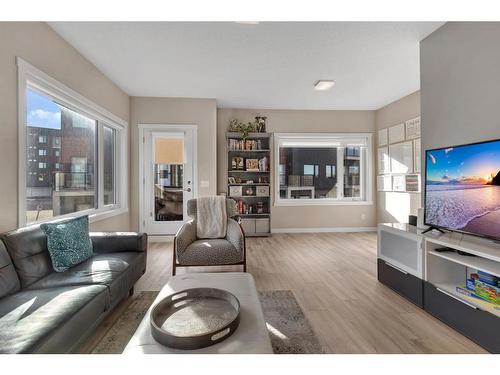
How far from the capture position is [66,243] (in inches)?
79.4

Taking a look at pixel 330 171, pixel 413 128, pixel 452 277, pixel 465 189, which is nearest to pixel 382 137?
pixel 413 128

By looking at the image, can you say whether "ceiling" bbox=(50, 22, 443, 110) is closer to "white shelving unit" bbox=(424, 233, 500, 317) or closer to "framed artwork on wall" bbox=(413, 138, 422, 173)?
"framed artwork on wall" bbox=(413, 138, 422, 173)

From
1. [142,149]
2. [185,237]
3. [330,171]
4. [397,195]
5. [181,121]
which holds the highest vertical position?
[181,121]

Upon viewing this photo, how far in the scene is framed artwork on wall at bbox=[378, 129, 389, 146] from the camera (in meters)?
5.09

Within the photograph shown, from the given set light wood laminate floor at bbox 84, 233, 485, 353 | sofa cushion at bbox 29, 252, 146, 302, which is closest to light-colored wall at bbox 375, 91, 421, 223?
light wood laminate floor at bbox 84, 233, 485, 353

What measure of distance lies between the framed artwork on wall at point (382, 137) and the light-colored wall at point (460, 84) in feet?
8.44

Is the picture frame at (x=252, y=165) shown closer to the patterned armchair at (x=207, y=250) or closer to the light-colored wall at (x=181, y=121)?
the light-colored wall at (x=181, y=121)

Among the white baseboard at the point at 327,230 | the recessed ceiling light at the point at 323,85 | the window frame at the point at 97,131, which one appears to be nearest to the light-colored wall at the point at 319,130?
the white baseboard at the point at 327,230

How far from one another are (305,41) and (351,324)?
275 cm

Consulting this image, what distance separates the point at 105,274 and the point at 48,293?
37cm

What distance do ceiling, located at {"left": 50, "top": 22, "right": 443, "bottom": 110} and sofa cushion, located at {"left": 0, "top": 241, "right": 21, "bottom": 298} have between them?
2.15 meters

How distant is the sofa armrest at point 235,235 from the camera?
281 cm

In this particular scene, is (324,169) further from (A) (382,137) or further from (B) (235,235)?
(B) (235,235)
